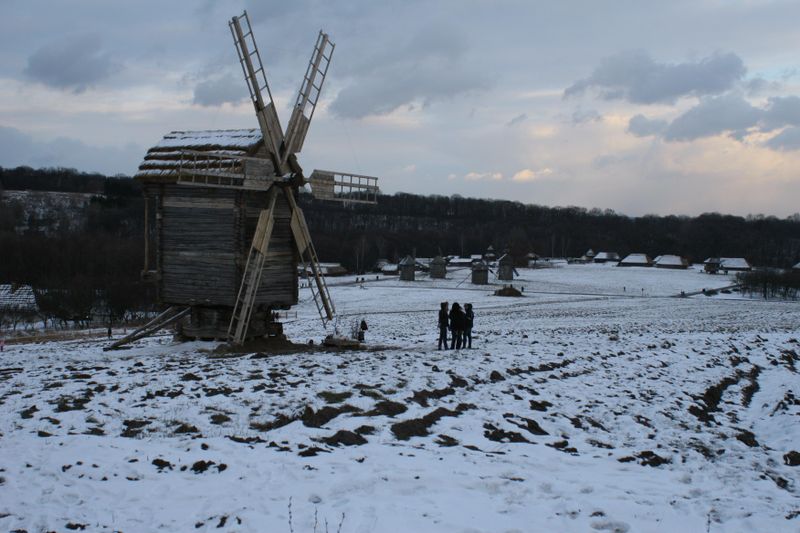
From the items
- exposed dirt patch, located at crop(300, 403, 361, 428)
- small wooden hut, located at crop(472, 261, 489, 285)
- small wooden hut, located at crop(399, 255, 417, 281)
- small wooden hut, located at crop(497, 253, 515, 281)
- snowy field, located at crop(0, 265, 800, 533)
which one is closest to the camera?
snowy field, located at crop(0, 265, 800, 533)

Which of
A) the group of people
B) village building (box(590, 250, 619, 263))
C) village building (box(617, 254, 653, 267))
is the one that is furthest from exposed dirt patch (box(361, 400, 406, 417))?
village building (box(590, 250, 619, 263))

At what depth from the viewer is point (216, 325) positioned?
895 inches

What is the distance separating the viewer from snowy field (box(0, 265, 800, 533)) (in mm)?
7613

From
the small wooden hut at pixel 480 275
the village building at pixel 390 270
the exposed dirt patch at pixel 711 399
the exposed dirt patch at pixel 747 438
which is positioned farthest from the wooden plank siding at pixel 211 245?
the village building at pixel 390 270

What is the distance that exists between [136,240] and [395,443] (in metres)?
76.0

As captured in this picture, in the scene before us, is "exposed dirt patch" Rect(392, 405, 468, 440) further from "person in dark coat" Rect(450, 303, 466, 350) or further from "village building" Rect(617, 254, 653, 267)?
"village building" Rect(617, 254, 653, 267)

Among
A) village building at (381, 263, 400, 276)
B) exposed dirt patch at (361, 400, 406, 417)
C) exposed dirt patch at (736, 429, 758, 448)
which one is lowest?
Result: village building at (381, 263, 400, 276)

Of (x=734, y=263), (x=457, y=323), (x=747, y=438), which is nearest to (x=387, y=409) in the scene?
(x=747, y=438)

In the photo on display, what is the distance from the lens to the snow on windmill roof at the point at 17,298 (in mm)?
51500

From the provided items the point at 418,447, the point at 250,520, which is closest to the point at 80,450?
the point at 250,520

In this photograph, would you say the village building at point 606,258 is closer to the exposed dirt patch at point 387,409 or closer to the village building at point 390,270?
the village building at point 390,270

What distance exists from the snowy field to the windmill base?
9.48 ft

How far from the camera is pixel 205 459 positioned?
8961 millimetres

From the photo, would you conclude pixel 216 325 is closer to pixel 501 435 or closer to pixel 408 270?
pixel 501 435
